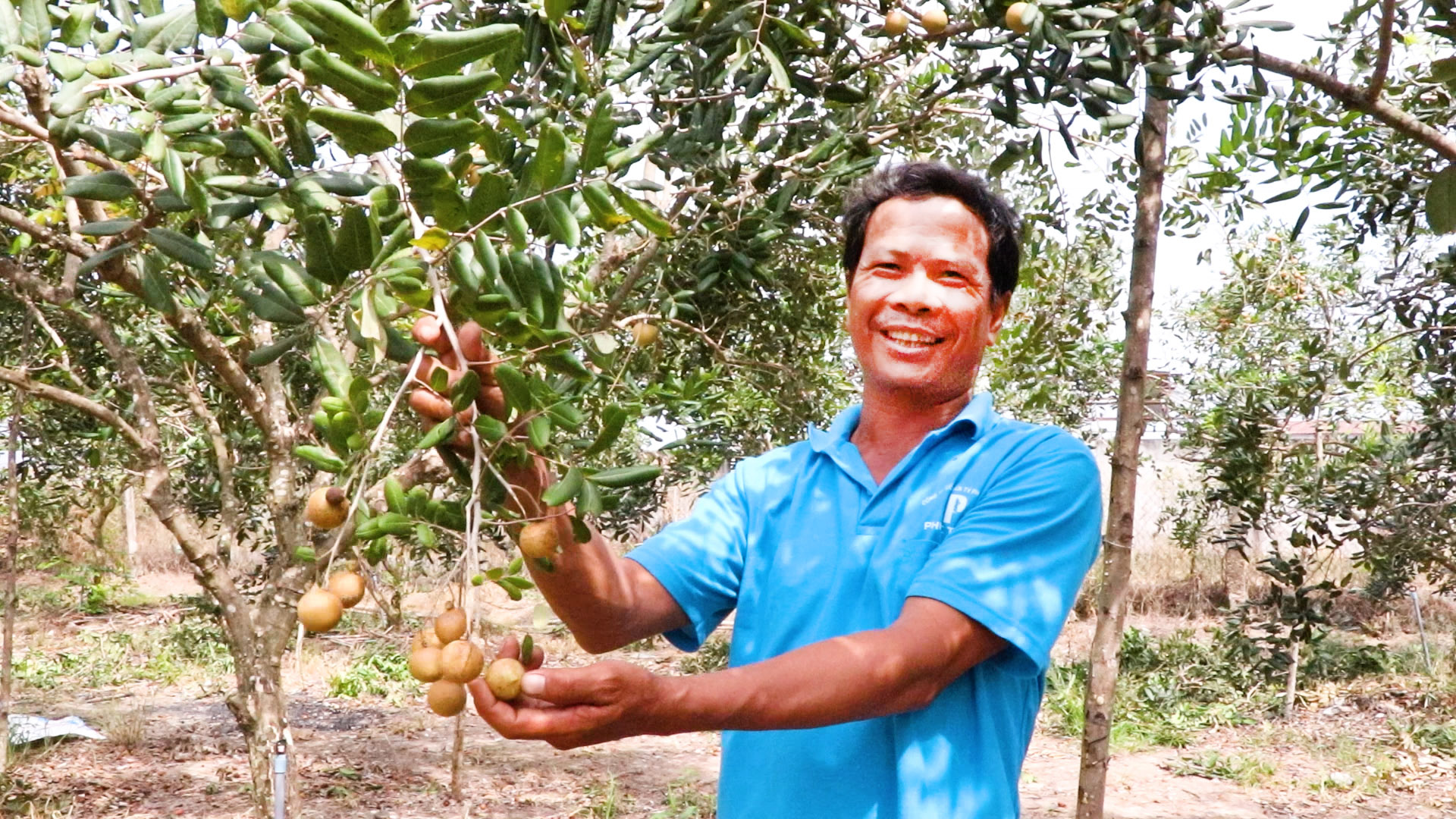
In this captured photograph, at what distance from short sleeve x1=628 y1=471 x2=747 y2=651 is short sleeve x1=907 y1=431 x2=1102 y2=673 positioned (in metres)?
0.34

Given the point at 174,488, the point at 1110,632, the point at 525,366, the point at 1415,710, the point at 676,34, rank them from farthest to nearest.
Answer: the point at 1415,710
the point at 174,488
the point at 1110,632
the point at 676,34
the point at 525,366

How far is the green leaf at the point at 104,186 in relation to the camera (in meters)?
1.48

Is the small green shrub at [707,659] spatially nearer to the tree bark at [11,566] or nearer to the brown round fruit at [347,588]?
the tree bark at [11,566]

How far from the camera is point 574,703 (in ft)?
3.70

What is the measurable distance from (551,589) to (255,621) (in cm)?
270

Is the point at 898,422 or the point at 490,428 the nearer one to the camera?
the point at 490,428

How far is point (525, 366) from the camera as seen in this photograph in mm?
1259

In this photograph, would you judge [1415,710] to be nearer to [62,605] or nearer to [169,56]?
[169,56]

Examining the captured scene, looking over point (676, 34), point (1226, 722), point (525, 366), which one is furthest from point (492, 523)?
point (1226, 722)

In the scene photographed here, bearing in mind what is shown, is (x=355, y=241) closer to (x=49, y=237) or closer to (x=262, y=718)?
(x=49, y=237)

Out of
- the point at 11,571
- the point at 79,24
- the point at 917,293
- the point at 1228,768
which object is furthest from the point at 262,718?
the point at 1228,768

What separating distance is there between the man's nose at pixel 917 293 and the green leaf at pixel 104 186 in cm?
99

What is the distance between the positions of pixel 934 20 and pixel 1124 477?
1.06 meters

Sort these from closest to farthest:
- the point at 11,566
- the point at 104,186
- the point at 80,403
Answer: the point at 104,186 < the point at 80,403 < the point at 11,566
